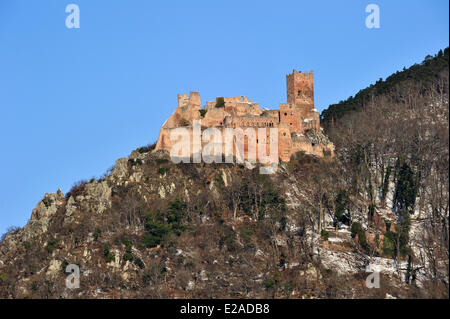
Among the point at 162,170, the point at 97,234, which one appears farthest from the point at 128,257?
the point at 162,170

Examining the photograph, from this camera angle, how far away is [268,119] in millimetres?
119562

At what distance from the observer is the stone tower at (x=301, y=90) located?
131625 millimetres

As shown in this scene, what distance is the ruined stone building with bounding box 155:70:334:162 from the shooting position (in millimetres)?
119125

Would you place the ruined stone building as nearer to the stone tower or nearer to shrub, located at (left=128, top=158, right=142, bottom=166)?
the stone tower

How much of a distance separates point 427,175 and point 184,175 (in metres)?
25.7

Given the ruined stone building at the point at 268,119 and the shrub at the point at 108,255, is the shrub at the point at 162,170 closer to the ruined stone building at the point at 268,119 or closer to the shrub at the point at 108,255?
the ruined stone building at the point at 268,119

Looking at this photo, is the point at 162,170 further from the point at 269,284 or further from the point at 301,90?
the point at 301,90

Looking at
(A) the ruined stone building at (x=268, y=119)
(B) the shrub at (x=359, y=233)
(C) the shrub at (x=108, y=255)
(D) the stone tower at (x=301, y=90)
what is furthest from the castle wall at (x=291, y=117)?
(C) the shrub at (x=108, y=255)

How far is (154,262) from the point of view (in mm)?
100312

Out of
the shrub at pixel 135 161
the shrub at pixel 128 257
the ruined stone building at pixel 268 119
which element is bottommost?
the shrub at pixel 128 257

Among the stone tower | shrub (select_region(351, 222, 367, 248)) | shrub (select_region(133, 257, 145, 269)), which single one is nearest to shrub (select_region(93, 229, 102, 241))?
shrub (select_region(133, 257, 145, 269))

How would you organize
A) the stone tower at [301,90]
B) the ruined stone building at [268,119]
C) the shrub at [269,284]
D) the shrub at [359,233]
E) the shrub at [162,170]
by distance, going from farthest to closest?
the stone tower at [301,90] < the ruined stone building at [268,119] < the shrub at [162,170] < the shrub at [359,233] < the shrub at [269,284]

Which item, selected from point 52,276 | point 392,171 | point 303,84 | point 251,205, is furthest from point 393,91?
point 52,276
